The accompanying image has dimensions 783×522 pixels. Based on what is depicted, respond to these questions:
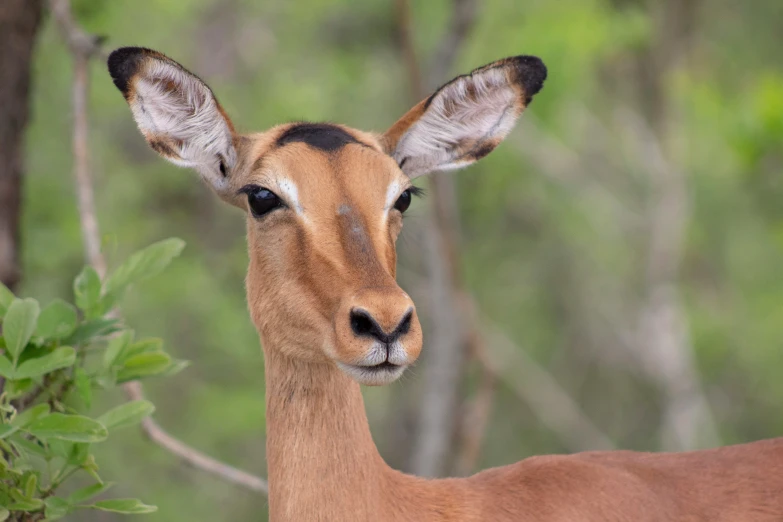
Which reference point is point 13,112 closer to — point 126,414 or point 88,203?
point 88,203

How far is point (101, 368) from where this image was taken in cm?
473

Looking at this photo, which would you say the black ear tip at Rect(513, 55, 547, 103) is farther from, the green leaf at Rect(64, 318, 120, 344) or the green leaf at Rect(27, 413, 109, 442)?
the green leaf at Rect(27, 413, 109, 442)

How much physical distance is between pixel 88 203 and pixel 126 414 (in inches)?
77.7

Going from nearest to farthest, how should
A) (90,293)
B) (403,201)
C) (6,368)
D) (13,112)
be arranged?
(6,368) < (90,293) < (403,201) < (13,112)

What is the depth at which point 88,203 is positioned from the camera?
6254 mm

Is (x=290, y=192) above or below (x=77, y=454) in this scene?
above

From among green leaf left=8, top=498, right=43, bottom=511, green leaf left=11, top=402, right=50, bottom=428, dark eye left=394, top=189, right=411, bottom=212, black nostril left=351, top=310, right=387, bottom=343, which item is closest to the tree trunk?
green leaf left=11, top=402, right=50, bottom=428

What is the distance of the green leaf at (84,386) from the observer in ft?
14.8

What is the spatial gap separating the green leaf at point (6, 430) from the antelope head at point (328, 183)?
1194 millimetres

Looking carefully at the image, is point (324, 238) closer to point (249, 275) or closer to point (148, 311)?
point (249, 275)

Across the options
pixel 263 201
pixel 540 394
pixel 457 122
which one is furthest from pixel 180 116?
pixel 540 394

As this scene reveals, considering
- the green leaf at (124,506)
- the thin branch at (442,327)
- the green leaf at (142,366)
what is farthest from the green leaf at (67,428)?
the thin branch at (442,327)

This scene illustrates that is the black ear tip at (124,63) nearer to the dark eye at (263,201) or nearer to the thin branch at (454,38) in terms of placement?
the dark eye at (263,201)

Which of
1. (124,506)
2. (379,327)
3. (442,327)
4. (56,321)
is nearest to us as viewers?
(379,327)
